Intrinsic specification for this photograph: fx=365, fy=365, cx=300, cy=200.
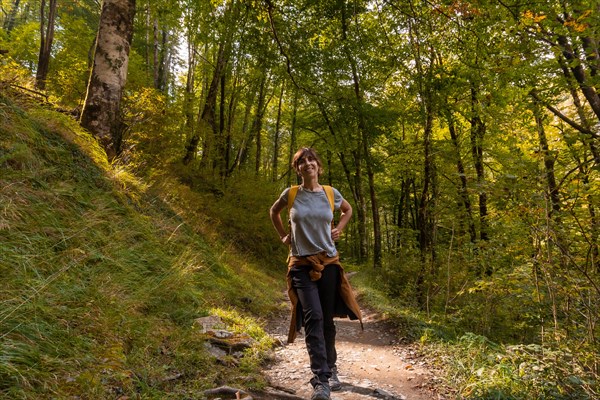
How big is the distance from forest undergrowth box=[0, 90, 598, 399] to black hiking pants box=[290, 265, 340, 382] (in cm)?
73

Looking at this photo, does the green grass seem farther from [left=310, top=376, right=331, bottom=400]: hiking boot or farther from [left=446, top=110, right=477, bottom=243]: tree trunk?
[left=446, top=110, right=477, bottom=243]: tree trunk

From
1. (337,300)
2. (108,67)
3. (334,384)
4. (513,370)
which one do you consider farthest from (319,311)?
(108,67)

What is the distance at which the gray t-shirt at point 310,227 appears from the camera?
346cm

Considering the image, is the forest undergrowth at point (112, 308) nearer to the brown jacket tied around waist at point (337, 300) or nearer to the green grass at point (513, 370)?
the green grass at point (513, 370)

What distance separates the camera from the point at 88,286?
3283 millimetres

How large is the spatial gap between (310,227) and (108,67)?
4798mm

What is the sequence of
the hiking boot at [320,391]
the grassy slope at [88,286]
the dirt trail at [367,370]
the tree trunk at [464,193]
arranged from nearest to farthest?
the grassy slope at [88,286]
the hiking boot at [320,391]
the dirt trail at [367,370]
the tree trunk at [464,193]

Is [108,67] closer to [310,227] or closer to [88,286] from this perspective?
[88,286]

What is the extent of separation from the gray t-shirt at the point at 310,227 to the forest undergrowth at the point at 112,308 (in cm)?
142

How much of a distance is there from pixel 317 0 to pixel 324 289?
17.9 ft

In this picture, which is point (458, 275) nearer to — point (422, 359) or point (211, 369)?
point (422, 359)

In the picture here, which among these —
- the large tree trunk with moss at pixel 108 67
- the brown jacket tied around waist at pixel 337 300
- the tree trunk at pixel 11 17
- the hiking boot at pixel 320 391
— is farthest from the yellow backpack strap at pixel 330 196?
the tree trunk at pixel 11 17

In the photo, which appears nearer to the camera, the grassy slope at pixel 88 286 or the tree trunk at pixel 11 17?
the grassy slope at pixel 88 286

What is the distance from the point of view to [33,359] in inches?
85.6
